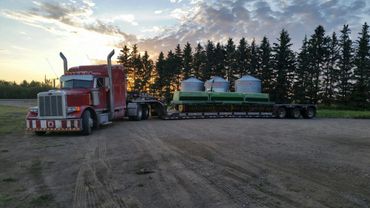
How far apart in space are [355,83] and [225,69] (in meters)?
23.5

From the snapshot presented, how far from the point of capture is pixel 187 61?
7288cm

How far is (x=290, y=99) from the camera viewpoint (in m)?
56.6

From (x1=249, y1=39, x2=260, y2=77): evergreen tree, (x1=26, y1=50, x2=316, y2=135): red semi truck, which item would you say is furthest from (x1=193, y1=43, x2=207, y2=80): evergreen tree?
(x1=26, y1=50, x2=316, y2=135): red semi truck

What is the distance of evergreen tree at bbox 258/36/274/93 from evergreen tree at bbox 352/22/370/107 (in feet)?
42.9

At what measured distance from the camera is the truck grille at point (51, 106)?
15.4m

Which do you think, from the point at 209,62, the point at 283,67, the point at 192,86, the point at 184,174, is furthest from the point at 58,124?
the point at 209,62

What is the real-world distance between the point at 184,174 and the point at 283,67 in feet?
170

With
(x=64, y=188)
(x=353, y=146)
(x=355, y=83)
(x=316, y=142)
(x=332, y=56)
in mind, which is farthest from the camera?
(x=332, y=56)

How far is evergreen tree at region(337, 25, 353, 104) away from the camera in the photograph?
5484cm

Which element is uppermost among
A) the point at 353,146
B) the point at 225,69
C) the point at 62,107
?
the point at 225,69

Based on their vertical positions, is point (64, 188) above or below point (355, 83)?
below

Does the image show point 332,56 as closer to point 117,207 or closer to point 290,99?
point 290,99

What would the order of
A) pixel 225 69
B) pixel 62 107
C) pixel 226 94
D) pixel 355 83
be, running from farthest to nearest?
1. pixel 225 69
2. pixel 355 83
3. pixel 226 94
4. pixel 62 107

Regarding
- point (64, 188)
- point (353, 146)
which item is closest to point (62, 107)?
point (64, 188)
